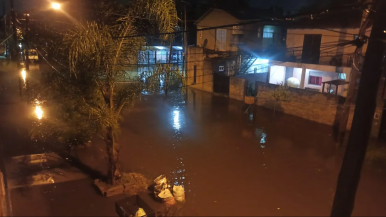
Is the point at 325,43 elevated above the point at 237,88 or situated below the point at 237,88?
above

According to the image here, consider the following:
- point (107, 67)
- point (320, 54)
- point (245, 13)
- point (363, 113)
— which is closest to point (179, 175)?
point (107, 67)

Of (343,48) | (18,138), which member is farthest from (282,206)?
(343,48)

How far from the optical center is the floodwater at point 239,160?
27.3 feet

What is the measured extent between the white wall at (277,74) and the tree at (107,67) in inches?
640

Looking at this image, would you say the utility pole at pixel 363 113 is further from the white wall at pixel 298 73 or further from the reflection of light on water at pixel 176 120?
the white wall at pixel 298 73

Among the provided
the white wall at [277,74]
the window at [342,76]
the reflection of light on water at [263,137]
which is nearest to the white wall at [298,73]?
the white wall at [277,74]

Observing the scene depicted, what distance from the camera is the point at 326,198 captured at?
336 inches

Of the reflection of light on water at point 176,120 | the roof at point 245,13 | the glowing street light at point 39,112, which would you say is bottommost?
the reflection of light on water at point 176,120

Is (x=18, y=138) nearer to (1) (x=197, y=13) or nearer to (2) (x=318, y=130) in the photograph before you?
(2) (x=318, y=130)

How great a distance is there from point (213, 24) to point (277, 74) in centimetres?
709

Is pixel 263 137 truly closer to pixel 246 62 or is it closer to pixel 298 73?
pixel 298 73

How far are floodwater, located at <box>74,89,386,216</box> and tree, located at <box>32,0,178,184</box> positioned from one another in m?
2.70

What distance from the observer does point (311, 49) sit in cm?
2064

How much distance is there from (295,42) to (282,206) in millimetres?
16229
